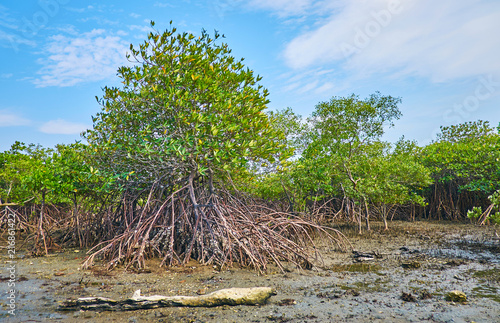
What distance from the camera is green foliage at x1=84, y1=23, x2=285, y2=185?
18.5ft

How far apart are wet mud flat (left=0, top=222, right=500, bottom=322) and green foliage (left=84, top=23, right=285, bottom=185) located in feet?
5.81

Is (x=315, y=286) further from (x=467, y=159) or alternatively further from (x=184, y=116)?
(x=467, y=159)

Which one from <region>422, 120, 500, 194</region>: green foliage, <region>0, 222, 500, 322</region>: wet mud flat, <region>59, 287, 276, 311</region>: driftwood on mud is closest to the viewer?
<region>0, 222, 500, 322</region>: wet mud flat

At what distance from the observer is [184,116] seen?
221 inches

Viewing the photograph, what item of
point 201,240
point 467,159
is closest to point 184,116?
point 201,240

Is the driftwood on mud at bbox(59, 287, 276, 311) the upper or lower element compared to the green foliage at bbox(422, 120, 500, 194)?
lower

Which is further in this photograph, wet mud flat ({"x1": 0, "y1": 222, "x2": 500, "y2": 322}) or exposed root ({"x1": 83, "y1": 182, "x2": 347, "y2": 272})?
exposed root ({"x1": 83, "y1": 182, "x2": 347, "y2": 272})

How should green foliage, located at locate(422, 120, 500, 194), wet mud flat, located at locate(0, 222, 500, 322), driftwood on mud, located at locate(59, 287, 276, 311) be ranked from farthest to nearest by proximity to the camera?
green foliage, located at locate(422, 120, 500, 194) < driftwood on mud, located at locate(59, 287, 276, 311) < wet mud flat, located at locate(0, 222, 500, 322)

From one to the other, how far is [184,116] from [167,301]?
2936 mm

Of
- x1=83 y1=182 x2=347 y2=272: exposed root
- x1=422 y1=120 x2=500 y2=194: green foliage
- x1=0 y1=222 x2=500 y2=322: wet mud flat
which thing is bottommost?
x1=0 y1=222 x2=500 y2=322: wet mud flat

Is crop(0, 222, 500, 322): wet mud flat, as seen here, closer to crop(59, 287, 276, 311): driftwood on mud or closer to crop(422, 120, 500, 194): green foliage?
crop(59, 287, 276, 311): driftwood on mud

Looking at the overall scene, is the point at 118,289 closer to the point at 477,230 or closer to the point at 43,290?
the point at 43,290

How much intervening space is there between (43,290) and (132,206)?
235cm

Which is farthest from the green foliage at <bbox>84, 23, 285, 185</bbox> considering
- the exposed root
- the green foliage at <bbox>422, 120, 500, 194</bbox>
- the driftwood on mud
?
the green foliage at <bbox>422, 120, 500, 194</bbox>
